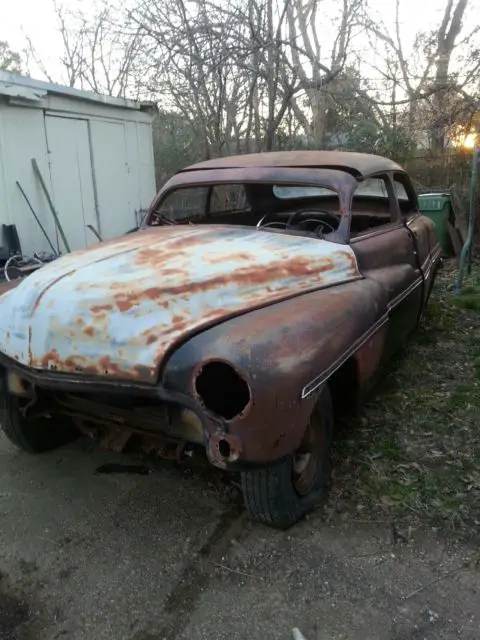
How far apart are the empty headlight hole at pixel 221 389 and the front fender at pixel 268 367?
0.23ft

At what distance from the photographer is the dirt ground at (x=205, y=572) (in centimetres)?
213

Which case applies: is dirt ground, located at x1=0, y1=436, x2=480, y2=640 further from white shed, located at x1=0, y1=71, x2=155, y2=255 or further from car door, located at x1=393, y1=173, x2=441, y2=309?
white shed, located at x1=0, y1=71, x2=155, y2=255

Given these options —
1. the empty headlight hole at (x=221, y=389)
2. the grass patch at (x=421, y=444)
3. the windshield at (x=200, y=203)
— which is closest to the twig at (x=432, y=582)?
the grass patch at (x=421, y=444)

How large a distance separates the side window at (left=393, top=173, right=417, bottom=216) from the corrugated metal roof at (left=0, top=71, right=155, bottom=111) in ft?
16.7

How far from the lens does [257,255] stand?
297 centimetres

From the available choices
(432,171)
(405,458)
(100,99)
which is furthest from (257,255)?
(432,171)

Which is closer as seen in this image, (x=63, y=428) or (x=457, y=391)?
(x=63, y=428)

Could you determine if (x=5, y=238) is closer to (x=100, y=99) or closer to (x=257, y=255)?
(x=100, y=99)

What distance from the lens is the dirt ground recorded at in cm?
213

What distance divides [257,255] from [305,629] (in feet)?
5.70

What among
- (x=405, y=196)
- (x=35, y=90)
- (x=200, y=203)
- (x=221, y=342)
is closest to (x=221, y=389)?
(x=221, y=342)

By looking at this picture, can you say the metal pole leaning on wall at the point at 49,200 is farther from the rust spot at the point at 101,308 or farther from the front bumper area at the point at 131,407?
the rust spot at the point at 101,308

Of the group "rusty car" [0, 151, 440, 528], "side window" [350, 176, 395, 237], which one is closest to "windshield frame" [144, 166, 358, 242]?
"rusty car" [0, 151, 440, 528]

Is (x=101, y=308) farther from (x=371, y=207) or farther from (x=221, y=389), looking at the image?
(x=371, y=207)
